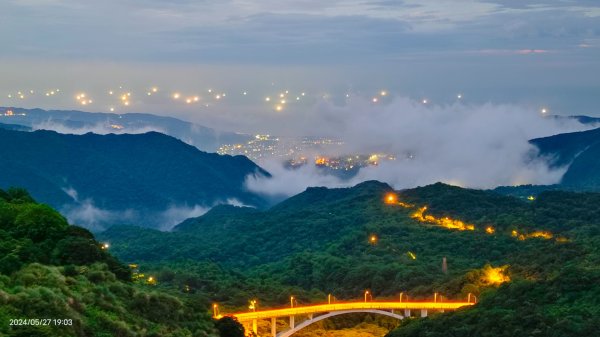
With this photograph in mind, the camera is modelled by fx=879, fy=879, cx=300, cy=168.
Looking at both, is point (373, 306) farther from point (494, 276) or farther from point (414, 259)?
point (414, 259)

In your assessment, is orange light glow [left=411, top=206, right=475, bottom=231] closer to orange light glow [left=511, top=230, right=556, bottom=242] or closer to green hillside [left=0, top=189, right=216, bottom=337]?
orange light glow [left=511, top=230, right=556, bottom=242]

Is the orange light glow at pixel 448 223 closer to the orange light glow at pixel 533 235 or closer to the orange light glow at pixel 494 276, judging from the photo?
the orange light glow at pixel 533 235

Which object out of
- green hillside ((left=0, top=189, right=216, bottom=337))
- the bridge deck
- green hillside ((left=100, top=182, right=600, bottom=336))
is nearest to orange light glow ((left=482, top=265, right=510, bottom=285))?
green hillside ((left=100, top=182, right=600, bottom=336))

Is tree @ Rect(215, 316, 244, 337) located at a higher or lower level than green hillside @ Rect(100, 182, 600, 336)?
higher

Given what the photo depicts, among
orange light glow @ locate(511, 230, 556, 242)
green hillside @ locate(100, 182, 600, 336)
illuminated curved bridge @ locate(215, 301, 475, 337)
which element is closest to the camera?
illuminated curved bridge @ locate(215, 301, 475, 337)

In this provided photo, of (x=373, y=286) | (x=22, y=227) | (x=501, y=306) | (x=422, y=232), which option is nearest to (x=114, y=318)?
(x=22, y=227)

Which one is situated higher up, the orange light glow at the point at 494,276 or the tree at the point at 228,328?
the tree at the point at 228,328

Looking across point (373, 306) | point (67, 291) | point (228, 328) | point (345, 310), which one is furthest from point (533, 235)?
point (67, 291)

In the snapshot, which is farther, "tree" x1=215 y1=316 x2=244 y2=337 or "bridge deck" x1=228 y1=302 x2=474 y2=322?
"bridge deck" x1=228 y1=302 x2=474 y2=322

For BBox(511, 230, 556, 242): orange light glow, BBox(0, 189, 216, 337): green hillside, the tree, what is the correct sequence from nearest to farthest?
BBox(0, 189, 216, 337): green hillside < the tree < BBox(511, 230, 556, 242): orange light glow

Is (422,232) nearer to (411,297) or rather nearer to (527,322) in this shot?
(411,297)

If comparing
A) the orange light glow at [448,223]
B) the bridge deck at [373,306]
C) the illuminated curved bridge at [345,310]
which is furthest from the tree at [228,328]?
the orange light glow at [448,223]

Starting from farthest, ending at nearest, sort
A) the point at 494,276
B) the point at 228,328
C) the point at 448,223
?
the point at 448,223 < the point at 494,276 < the point at 228,328
